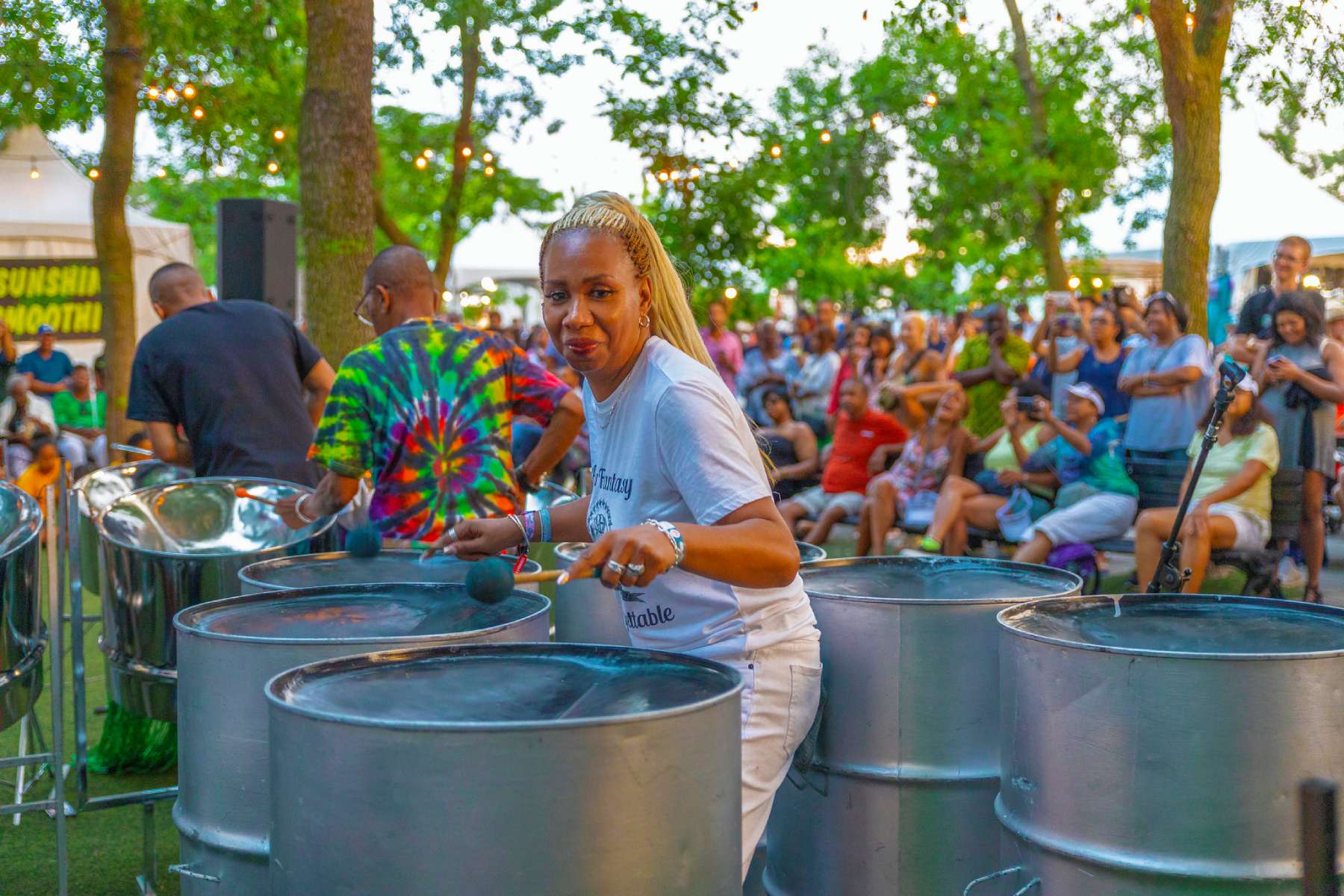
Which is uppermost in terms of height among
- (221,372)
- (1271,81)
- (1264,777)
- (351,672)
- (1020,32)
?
(1020,32)

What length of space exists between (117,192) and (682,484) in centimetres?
585

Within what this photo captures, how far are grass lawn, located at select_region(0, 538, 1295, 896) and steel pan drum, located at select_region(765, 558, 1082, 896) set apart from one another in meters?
1.35

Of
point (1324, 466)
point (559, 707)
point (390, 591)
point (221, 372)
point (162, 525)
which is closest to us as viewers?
point (559, 707)

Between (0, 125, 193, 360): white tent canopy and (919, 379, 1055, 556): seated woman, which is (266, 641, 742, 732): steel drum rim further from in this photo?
(0, 125, 193, 360): white tent canopy

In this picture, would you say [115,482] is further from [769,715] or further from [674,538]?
[674,538]

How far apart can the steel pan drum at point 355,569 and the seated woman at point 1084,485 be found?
2.99 m

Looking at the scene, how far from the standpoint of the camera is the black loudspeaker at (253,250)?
16.5 feet

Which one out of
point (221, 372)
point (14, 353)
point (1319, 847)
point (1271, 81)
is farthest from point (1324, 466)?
point (14, 353)

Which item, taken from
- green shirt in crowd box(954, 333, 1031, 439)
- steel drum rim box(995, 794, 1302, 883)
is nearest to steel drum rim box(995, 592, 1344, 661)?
steel drum rim box(995, 794, 1302, 883)

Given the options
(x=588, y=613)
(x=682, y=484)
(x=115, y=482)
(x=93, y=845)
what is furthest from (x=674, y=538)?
(x=115, y=482)

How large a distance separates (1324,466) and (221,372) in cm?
387

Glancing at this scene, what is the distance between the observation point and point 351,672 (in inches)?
56.2

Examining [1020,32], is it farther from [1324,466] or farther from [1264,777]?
[1264,777]

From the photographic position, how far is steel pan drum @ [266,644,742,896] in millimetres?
1140
